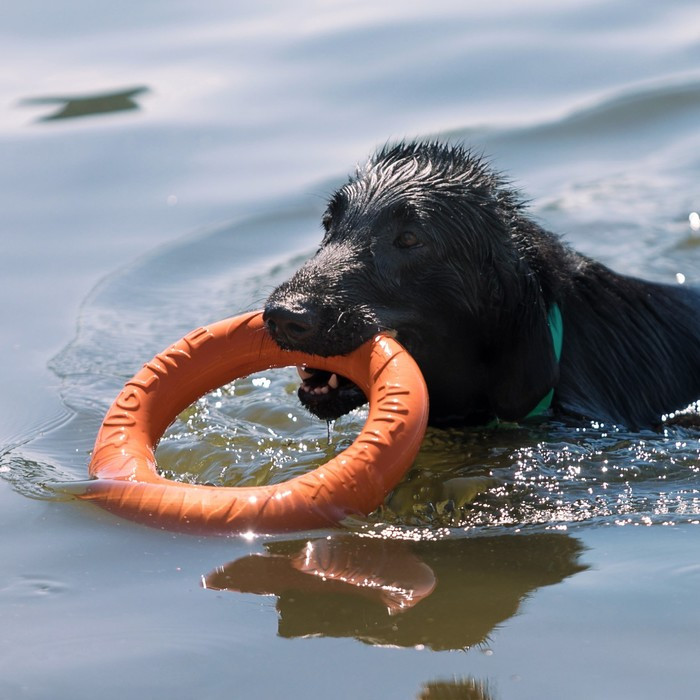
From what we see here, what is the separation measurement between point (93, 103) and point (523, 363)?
6915mm

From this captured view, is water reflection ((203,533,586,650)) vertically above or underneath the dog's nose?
underneath

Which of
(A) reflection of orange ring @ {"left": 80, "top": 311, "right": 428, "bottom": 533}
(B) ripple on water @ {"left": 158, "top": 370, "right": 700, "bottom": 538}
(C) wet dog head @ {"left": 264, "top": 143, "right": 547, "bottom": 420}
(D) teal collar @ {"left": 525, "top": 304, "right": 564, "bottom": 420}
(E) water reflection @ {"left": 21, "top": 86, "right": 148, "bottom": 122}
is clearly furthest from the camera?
(E) water reflection @ {"left": 21, "top": 86, "right": 148, "bottom": 122}

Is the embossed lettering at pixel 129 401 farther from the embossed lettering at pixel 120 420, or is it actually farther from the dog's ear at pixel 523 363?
the dog's ear at pixel 523 363

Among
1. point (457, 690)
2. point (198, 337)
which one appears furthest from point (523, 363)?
point (457, 690)

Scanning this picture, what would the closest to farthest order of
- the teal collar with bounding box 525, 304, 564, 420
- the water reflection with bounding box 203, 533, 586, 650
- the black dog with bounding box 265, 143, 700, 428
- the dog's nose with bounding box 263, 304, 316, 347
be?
1. the water reflection with bounding box 203, 533, 586, 650
2. the dog's nose with bounding box 263, 304, 316, 347
3. the black dog with bounding box 265, 143, 700, 428
4. the teal collar with bounding box 525, 304, 564, 420

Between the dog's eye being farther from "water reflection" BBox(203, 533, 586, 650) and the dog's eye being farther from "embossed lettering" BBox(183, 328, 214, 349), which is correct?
"water reflection" BBox(203, 533, 586, 650)

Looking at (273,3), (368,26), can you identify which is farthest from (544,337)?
(273,3)

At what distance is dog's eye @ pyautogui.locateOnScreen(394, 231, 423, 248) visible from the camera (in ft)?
19.3

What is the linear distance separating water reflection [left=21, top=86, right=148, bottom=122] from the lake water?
0.02m

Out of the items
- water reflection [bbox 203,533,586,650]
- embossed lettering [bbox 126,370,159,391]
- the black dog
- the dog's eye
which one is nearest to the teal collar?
the black dog

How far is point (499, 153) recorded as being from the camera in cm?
1066

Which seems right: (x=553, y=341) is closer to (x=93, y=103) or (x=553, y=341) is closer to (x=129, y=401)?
(x=129, y=401)

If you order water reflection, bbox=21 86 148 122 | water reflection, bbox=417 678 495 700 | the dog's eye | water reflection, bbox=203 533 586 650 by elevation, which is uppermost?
water reflection, bbox=21 86 148 122

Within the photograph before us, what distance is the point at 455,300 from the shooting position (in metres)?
5.93
